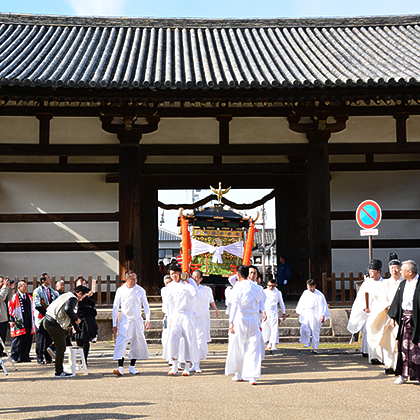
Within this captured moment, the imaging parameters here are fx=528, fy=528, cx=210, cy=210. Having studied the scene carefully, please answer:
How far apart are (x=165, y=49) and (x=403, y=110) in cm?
578

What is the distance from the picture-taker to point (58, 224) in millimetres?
11891

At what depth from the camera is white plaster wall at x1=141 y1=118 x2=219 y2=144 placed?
11.3 meters

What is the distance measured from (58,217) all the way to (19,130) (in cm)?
209

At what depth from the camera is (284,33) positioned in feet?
47.2

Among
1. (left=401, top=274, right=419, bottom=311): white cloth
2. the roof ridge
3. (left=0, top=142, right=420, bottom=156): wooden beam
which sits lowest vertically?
(left=401, top=274, right=419, bottom=311): white cloth

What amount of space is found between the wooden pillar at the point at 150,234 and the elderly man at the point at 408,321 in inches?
282

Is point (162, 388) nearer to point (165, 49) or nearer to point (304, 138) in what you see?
point (304, 138)

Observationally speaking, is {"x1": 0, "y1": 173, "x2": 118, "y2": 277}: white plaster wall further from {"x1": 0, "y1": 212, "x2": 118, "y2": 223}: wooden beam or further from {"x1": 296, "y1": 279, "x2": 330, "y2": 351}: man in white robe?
{"x1": 296, "y1": 279, "x2": 330, "y2": 351}: man in white robe

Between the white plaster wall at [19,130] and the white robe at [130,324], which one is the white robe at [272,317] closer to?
the white robe at [130,324]

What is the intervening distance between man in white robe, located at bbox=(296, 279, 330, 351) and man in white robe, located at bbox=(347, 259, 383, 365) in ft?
2.48

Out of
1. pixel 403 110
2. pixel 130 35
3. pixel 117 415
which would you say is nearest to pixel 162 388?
pixel 117 415

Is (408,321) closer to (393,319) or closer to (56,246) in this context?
(393,319)

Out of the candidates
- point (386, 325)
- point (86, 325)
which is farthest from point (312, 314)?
point (86, 325)

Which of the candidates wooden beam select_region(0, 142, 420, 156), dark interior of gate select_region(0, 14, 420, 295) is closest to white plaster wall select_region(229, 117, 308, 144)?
dark interior of gate select_region(0, 14, 420, 295)
